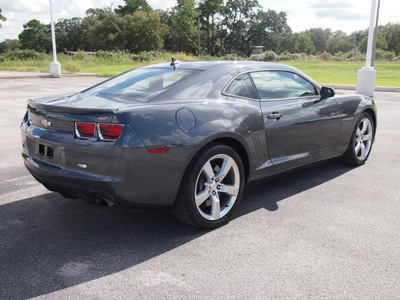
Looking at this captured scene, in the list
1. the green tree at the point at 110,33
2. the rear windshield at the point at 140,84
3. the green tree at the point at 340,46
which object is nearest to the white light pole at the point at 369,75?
the rear windshield at the point at 140,84

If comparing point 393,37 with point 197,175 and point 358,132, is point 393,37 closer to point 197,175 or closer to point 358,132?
point 358,132

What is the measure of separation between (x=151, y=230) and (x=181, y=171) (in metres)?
0.69

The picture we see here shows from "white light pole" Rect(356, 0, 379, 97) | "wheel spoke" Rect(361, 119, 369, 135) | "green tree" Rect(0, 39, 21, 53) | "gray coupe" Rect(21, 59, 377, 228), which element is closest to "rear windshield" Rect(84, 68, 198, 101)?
"gray coupe" Rect(21, 59, 377, 228)

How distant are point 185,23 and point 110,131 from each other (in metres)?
88.8

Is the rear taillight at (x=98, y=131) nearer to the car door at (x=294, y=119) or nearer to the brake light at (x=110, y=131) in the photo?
the brake light at (x=110, y=131)

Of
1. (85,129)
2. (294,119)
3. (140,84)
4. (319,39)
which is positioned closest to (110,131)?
(85,129)

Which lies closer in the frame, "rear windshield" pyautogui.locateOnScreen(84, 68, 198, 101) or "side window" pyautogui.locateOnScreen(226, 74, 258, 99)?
"rear windshield" pyautogui.locateOnScreen(84, 68, 198, 101)

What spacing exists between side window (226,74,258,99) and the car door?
9 centimetres

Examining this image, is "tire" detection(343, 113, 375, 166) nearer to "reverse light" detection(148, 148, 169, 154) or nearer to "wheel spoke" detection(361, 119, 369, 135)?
"wheel spoke" detection(361, 119, 369, 135)

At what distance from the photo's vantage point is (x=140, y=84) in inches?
154

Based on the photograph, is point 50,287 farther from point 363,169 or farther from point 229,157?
point 363,169

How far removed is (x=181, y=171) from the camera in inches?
127

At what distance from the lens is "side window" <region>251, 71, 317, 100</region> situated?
4.14 meters

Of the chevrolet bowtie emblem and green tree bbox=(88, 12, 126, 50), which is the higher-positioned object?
green tree bbox=(88, 12, 126, 50)
